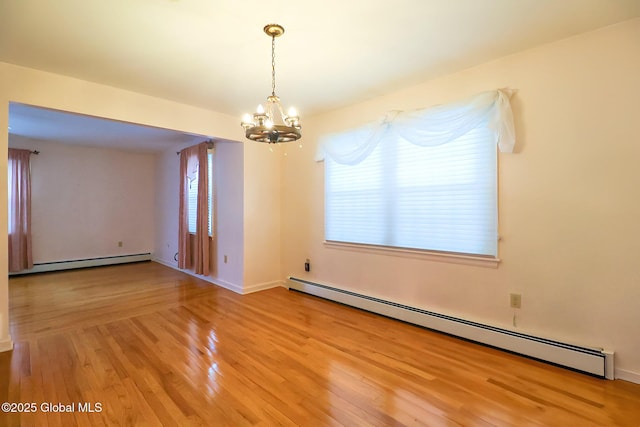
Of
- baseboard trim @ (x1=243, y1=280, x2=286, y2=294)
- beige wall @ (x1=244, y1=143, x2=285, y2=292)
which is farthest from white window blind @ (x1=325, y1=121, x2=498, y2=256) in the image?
baseboard trim @ (x1=243, y1=280, x2=286, y2=294)

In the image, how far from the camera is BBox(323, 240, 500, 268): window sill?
271 cm

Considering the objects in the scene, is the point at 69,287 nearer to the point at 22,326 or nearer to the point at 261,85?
the point at 22,326

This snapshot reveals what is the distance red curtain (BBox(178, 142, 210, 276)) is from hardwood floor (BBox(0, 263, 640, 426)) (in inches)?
Result: 59.6

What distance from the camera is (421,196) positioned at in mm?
3100

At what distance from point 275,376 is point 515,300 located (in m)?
2.13

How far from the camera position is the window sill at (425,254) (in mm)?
2711

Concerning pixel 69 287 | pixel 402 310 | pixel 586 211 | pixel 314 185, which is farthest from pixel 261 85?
pixel 69 287

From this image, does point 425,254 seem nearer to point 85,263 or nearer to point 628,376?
point 628,376

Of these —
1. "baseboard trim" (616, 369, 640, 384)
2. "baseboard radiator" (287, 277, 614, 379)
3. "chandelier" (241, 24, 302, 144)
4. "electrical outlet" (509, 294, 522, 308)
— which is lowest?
"baseboard trim" (616, 369, 640, 384)

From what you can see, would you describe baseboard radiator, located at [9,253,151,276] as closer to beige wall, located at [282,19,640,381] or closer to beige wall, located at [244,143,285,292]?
beige wall, located at [244,143,285,292]

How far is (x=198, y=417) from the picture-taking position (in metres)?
1.73

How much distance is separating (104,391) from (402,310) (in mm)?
2654

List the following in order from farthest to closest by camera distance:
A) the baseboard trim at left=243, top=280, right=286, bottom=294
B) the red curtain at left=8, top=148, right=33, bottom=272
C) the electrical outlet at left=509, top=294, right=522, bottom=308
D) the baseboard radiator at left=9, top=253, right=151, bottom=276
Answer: the baseboard radiator at left=9, top=253, right=151, bottom=276 → the red curtain at left=8, top=148, right=33, bottom=272 → the baseboard trim at left=243, top=280, right=286, bottom=294 → the electrical outlet at left=509, top=294, right=522, bottom=308

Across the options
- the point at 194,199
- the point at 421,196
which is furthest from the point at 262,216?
the point at 421,196
